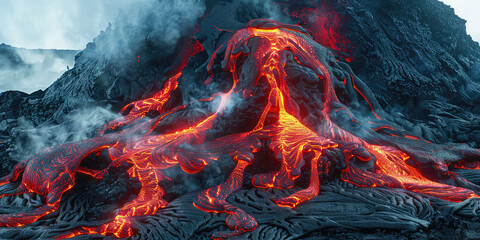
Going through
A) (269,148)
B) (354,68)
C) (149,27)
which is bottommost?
(269,148)

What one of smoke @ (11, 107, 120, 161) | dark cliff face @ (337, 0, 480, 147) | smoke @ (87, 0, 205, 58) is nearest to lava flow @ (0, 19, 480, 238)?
smoke @ (11, 107, 120, 161)

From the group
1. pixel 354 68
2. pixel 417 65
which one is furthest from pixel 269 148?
pixel 417 65

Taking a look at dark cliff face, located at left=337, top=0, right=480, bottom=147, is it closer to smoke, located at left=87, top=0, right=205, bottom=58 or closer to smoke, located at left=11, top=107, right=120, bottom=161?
smoke, located at left=87, top=0, right=205, bottom=58

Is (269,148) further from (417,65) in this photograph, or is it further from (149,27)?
(417,65)

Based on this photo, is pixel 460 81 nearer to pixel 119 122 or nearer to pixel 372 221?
pixel 372 221

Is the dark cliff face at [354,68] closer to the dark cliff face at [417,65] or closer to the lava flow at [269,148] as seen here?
A: the dark cliff face at [417,65]

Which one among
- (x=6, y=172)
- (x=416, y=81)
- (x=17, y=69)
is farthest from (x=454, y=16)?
(x=17, y=69)

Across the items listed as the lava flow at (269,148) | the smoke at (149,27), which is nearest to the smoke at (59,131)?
the lava flow at (269,148)
